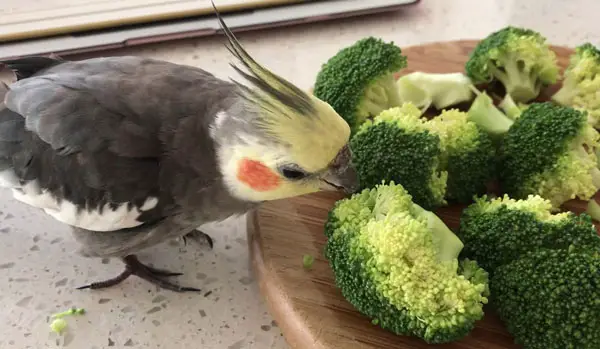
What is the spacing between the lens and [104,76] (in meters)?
0.78

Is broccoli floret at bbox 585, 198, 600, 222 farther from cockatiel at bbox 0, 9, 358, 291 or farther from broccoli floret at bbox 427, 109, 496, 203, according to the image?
cockatiel at bbox 0, 9, 358, 291

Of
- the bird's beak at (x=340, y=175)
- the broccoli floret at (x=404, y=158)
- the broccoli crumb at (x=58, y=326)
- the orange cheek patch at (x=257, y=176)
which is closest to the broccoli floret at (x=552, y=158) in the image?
the broccoli floret at (x=404, y=158)

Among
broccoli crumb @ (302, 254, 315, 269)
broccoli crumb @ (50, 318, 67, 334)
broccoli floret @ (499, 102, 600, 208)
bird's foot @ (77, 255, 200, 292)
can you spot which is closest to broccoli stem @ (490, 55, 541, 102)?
broccoli floret @ (499, 102, 600, 208)

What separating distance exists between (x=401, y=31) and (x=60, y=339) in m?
0.95

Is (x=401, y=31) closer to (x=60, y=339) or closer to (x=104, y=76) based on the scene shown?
(x=104, y=76)

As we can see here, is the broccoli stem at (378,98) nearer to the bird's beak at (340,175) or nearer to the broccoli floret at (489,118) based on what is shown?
the broccoli floret at (489,118)

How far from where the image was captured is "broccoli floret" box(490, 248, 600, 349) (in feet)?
2.21

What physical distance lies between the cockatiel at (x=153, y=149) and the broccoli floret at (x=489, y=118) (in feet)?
1.05

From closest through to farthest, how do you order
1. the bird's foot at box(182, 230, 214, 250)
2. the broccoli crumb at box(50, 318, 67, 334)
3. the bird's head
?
the bird's head
the broccoli crumb at box(50, 318, 67, 334)
the bird's foot at box(182, 230, 214, 250)

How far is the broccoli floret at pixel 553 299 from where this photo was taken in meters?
0.67

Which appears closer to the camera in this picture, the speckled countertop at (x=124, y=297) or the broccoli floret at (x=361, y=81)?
the speckled countertop at (x=124, y=297)

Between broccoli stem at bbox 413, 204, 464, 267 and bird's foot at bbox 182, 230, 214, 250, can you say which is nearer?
broccoli stem at bbox 413, 204, 464, 267

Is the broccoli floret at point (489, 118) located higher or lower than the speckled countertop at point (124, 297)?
higher

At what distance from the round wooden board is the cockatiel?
0.25 feet
